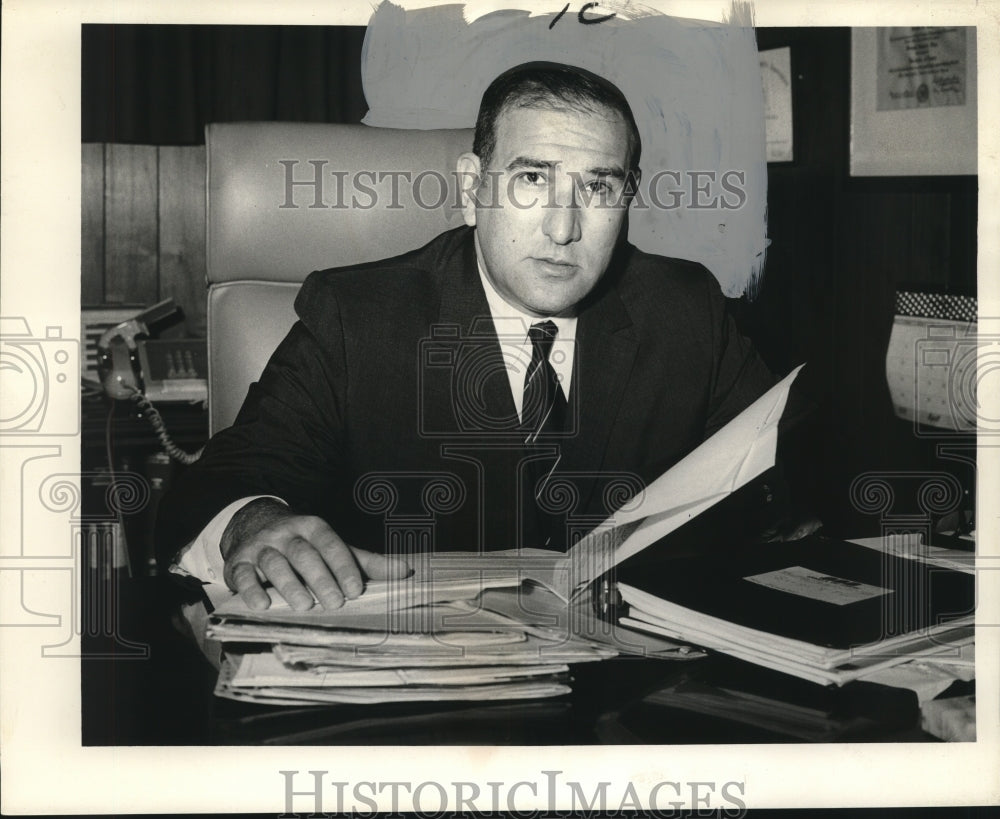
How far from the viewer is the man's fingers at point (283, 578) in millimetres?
909

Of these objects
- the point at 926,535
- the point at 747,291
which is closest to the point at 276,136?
the point at 747,291

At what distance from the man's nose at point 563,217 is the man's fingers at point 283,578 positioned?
53 cm

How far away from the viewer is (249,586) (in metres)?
0.94

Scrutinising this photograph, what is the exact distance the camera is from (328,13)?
3.85 feet

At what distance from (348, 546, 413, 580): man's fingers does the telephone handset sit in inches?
14.9

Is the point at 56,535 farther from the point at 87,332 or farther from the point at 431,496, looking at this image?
the point at 431,496

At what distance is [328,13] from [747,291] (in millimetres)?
650

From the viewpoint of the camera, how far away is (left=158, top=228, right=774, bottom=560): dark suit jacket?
4.00 feet

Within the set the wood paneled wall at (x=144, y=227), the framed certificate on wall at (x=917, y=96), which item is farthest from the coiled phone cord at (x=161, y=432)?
the framed certificate on wall at (x=917, y=96)

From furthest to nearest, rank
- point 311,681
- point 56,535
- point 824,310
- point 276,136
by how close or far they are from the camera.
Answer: point 824,310
point 276,136
point 56,535
point 311,681

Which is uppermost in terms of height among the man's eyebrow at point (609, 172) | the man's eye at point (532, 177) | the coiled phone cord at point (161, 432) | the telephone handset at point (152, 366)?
the man's eyebrow at point (609, 172)

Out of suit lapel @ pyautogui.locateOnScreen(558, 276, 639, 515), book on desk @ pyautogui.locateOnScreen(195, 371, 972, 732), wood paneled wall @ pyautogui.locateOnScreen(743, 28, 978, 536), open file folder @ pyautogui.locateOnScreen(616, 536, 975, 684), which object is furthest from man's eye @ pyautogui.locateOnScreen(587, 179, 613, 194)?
open file folder @ pyautogui.locateOnScreen(616, 536, 975, 684)

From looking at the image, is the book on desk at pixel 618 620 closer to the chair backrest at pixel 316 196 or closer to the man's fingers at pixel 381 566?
the man's fingers at pixel 381 566
